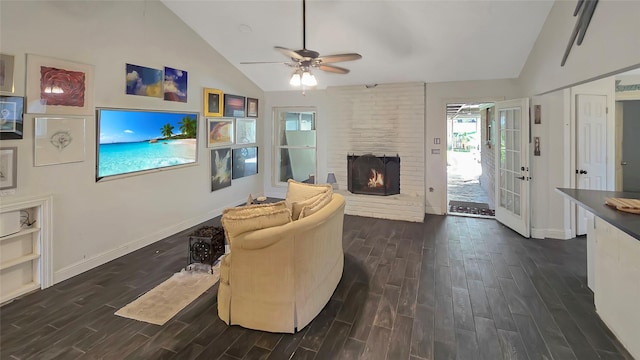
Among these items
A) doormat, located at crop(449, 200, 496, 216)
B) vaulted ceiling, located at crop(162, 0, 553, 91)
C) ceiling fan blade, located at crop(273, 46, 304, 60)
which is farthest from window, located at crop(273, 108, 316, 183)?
ceiling fan blade, located at crop(273, 46, 304, 60)

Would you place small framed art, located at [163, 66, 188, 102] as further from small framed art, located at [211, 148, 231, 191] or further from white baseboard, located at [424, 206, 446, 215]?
white baseboard, located at [424, 206, 446, 215]


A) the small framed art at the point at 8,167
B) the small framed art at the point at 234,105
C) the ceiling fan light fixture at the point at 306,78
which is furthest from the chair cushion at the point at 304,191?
the small framed art at the point at 8,167

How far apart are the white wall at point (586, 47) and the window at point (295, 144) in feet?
13.9

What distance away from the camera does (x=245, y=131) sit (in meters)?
6.53

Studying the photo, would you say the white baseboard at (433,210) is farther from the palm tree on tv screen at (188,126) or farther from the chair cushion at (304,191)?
the palm tree on tv screen at (188,126)

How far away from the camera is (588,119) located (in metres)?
4.55

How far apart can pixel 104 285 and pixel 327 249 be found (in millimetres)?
2361

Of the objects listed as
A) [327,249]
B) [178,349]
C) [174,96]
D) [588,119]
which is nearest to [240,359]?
[178,349]

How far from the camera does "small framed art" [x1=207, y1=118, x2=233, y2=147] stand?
17.8ft

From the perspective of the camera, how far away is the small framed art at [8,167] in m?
2.77

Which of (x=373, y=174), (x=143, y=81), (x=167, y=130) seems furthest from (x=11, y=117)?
(x=373, y=174)

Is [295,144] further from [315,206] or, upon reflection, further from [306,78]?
[315,206]

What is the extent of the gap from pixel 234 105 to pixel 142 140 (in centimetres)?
224

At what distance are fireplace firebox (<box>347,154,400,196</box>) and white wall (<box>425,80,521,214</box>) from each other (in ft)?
2.05
